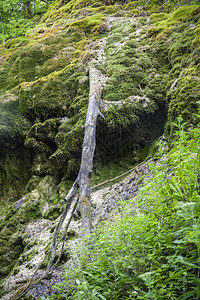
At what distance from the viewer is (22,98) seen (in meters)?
9.62

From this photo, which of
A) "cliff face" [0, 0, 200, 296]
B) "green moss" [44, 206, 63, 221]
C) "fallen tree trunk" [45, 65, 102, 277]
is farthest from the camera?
"green moss" [44, 206, 63, 221]

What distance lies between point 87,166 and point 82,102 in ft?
12.5

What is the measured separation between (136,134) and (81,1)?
13.6m

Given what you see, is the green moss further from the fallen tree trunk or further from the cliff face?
the fallen tree trunk

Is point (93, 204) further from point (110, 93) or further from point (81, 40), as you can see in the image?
point (81, 40)

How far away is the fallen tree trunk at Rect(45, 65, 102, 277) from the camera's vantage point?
154 inches

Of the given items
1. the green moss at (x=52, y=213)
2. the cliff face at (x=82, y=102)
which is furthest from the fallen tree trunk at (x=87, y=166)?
the green moss at (x=52, y=213)

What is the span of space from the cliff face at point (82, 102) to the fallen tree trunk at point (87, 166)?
49 cm

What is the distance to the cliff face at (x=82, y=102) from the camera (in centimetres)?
684

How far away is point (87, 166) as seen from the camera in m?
4.86

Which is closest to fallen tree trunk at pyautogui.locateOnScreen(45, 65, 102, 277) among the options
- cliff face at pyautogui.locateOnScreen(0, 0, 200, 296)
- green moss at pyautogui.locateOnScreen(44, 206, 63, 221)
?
cliff face at pyautogui.locateOnScreen(0, 0, 200, 296)

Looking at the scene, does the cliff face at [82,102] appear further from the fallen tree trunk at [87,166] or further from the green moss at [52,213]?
the fallen tree trunk at [87,166]

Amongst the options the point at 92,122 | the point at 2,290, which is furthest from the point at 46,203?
the point at 92,122

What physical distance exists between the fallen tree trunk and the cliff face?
49 cm
